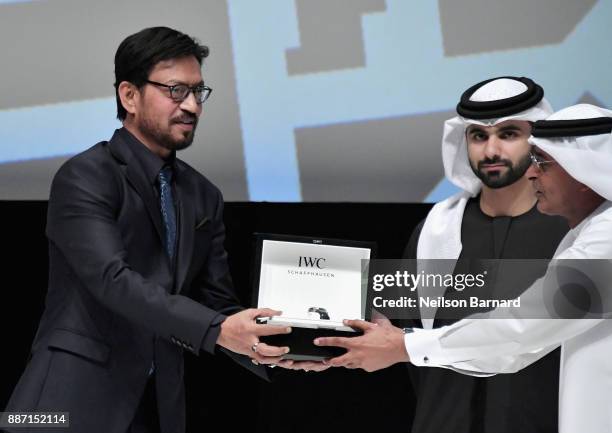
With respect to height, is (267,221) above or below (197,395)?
above

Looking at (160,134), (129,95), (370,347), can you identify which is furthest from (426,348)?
(129,95)

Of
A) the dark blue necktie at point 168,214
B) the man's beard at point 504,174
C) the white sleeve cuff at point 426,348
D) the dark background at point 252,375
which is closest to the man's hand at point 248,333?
the dark blue necktie at point 168,214

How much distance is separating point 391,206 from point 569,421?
1685mm

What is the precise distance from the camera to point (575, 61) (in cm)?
400

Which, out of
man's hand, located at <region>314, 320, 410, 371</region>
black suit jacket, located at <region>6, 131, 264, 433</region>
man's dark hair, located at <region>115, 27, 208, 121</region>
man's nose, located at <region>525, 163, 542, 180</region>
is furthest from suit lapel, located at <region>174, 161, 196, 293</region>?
man's nose, located at <region>525, 163, 542, 180</region>

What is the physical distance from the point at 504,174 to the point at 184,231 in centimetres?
110

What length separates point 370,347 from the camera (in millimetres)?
2750

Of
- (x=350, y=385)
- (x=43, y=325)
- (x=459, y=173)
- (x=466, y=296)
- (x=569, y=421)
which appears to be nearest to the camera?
(x=569, y=421)

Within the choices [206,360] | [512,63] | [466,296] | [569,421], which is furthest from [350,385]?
[569,421]

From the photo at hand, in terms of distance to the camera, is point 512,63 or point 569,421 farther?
point 512,63

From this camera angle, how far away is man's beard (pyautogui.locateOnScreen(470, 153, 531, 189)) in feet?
10.3

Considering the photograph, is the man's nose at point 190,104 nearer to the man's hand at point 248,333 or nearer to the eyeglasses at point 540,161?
the man's hand at point 248,333

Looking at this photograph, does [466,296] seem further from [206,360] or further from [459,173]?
[206,360]

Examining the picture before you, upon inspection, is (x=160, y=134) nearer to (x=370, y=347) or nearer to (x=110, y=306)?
(x=110, y=306)
